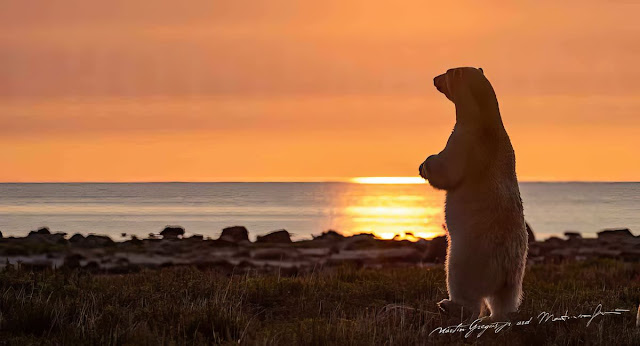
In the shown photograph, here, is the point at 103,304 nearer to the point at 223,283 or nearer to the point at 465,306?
the point at 223,283

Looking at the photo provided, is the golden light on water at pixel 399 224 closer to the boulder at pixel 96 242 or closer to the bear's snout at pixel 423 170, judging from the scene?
the boulder at pixel 96 242

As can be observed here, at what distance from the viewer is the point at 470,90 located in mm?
8555

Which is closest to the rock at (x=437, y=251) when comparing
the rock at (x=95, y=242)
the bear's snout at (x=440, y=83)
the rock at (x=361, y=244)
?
the rock at (x=361, y=244)

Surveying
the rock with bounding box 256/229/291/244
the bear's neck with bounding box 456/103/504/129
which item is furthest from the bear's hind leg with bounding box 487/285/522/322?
the rock with bounding box 256/229/291/244

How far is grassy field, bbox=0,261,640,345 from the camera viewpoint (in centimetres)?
745

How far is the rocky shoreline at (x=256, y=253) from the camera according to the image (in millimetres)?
26438

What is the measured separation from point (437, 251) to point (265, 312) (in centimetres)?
1919

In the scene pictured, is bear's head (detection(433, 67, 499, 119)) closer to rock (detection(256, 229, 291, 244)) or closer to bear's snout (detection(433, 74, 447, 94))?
bear's snout (detection(433, 74, 447, 94))

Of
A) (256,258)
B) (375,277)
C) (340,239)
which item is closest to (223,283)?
(375,277)

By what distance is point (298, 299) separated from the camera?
10.2 m

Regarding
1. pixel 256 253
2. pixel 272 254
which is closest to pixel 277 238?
pixel 256 253

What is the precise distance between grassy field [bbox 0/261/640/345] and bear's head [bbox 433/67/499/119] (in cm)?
211

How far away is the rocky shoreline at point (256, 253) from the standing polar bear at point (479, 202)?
15485 millimetres
